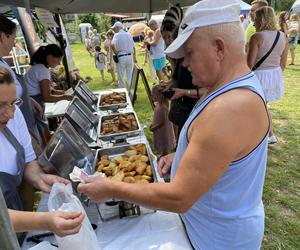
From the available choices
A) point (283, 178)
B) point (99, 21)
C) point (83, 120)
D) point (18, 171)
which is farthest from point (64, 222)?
point (99, 21)

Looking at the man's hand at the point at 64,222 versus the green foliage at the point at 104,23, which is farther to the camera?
the green foliage at the point at 104,23

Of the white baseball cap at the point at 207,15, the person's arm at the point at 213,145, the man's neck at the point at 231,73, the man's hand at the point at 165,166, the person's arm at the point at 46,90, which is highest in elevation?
the white baseball cap at the point at 207,15

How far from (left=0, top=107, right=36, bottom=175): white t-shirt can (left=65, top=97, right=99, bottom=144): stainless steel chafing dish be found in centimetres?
61

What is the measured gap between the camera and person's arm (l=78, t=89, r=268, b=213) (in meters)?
0.76

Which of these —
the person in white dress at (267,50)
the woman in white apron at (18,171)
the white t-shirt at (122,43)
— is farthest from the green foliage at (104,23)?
the woman in white apron at (18,171)

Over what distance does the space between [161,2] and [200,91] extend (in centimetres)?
321

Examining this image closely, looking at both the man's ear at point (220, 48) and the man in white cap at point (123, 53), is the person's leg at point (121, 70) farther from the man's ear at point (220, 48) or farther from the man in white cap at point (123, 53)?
the man's ear at point (220, 48)

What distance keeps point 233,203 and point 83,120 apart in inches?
66.0

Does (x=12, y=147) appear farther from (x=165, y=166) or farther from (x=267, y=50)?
(x=267, y=50)

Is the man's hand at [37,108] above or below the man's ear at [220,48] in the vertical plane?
below

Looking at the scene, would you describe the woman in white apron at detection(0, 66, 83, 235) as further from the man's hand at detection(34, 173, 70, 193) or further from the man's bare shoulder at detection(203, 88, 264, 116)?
the man's bare shoulder at detection(203, 88, 264, 116)

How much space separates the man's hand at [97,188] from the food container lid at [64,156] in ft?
1.32

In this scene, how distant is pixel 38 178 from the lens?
4.45 ft

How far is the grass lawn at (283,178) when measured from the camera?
91.1 inches
